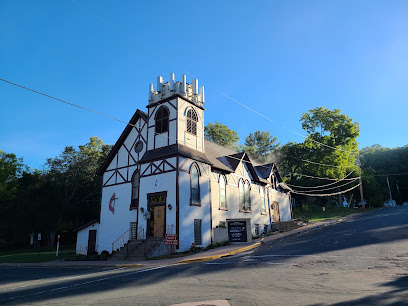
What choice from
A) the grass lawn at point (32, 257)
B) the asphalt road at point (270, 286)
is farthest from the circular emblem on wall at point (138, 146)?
the asphalt road at point (270, 286)

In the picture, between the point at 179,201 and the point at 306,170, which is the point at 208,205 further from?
the point at 306,170

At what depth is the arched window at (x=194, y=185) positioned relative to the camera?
21062 mm

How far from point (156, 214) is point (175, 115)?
7718 mm

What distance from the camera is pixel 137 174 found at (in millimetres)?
24094

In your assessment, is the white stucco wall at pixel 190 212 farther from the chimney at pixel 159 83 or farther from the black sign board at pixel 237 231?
the chimney at pixel 159 83

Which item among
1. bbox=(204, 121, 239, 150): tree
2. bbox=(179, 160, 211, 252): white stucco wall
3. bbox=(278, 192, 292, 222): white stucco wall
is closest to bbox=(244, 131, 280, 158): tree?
bbox=(204, 121, 239, 150): tree

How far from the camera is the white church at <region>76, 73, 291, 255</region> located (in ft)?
66.4

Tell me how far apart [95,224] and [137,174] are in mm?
6332

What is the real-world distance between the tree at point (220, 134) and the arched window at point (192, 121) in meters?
32.6

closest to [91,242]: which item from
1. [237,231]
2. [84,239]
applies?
[84,239]

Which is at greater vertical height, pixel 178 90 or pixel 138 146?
pixel 178 90

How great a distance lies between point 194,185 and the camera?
2144 cm

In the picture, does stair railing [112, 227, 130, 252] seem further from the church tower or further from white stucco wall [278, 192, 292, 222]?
white stucco wall [278, 192, 292, 222]

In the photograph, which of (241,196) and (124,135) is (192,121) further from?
(241,196)
